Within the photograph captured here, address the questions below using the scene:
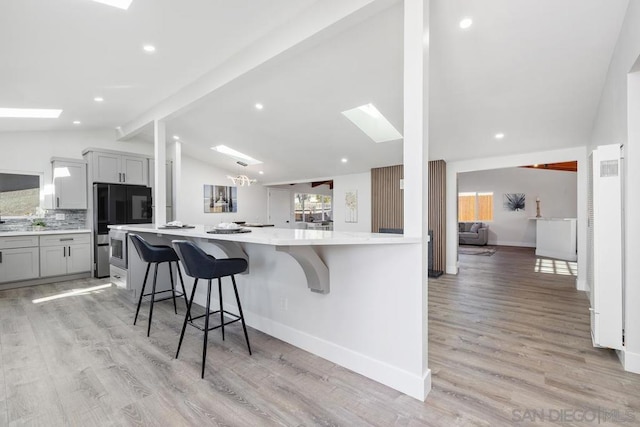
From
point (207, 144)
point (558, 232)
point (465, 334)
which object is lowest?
point (465, 334)

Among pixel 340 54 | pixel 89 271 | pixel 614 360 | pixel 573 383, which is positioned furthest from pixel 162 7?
pixel 89 271

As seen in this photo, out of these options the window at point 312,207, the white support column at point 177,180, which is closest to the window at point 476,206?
the window at point 312,207

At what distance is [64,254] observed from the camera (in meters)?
4.97

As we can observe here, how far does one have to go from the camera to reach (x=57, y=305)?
3707 mm

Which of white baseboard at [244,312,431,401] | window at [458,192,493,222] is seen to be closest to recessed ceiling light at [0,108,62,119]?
white baseboard at [244,312,431,401]

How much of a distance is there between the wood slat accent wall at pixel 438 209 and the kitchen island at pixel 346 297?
12.8 ft

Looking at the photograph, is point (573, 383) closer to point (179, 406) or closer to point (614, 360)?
point (614, 360)

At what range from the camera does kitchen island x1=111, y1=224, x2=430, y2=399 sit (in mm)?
1853

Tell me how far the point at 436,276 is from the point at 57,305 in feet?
18.4

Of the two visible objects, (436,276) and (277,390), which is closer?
(277,390)

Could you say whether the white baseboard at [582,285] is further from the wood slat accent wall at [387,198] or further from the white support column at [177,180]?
the white support column at [177,180]

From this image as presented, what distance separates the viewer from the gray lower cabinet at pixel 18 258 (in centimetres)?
445

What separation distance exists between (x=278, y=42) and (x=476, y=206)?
31.3ft

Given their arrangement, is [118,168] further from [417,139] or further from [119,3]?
[417,139]
